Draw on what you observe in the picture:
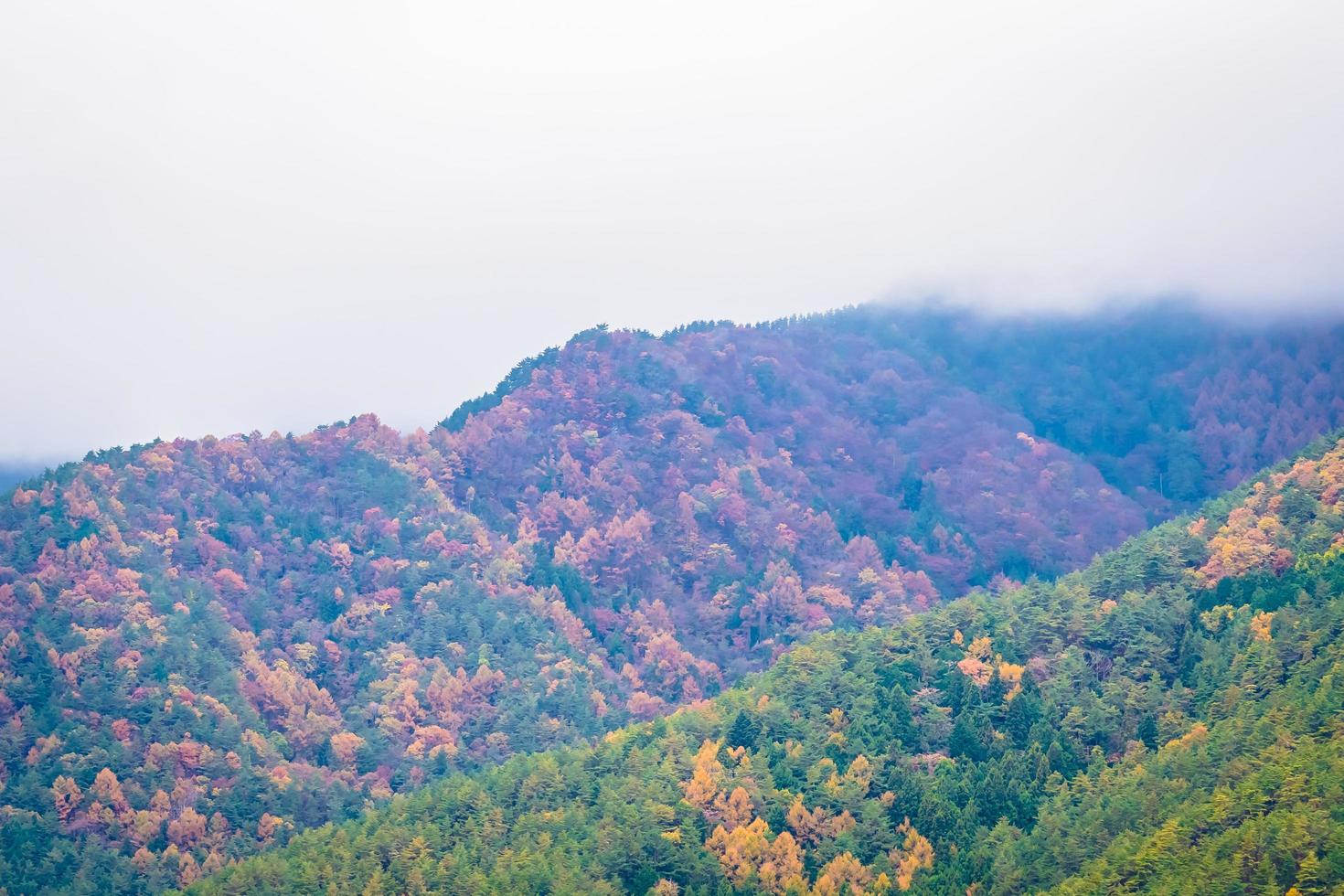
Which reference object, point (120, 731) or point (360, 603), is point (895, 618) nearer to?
point (360, 603)

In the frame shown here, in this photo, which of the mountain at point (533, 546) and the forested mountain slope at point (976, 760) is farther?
the mountain at point (533, 546)

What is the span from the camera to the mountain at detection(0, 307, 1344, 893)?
12925cm

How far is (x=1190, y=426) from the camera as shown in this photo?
18575 cm

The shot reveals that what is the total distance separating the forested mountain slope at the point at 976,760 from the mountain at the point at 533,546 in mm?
12356

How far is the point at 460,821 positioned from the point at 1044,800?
34.7 m

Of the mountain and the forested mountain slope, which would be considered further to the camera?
the mountain

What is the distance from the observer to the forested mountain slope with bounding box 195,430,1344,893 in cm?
9719

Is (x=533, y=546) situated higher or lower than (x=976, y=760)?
higher

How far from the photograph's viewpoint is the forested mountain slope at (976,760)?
97188mm

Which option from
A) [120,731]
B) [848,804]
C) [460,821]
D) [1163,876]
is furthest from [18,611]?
[1163,876]

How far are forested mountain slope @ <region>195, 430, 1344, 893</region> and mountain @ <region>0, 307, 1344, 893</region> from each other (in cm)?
1236

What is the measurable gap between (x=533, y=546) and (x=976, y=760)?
63.7 metres

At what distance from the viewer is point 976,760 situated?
110 meters

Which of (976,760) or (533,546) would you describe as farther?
(533,546)
